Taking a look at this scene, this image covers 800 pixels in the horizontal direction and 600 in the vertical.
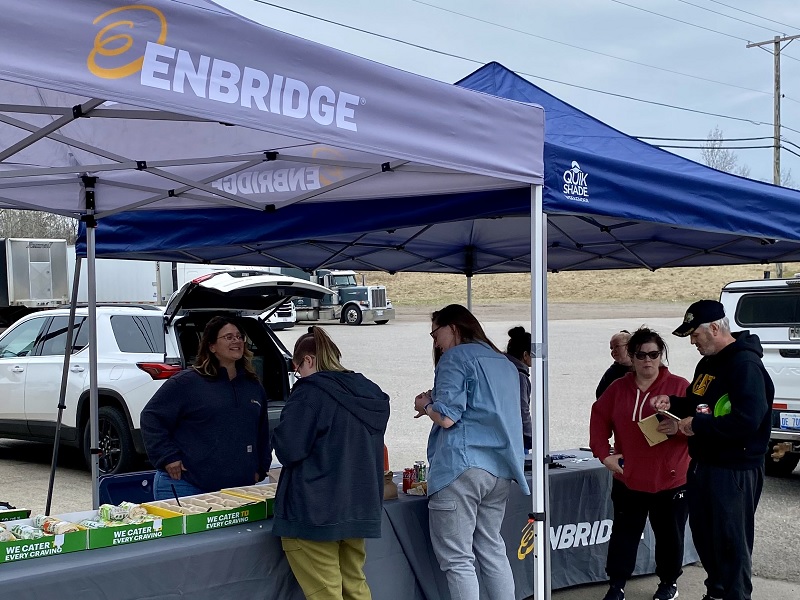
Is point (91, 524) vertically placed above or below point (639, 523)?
above

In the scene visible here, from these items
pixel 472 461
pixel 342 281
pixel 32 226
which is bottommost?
pixel 472 461

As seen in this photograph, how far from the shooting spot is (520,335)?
19.6ft

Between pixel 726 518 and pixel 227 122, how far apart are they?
332 cm

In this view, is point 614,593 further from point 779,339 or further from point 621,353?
point 779,339

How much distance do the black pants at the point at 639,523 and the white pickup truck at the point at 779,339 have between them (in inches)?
161

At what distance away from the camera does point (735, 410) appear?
4309 millimetres

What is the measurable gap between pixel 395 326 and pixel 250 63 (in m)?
30.0

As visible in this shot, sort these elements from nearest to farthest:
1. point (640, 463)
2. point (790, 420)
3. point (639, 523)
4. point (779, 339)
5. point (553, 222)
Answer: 1. point (640, 463)
2. point (639, 523)
3. point (553, 222)
4. point (790, 420)
5. point (779, 339)

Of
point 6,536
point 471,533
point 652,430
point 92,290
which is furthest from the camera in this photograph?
point 92,290

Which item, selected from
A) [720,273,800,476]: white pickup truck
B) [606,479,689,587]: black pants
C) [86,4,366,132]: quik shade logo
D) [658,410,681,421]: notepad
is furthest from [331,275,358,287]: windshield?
[86,4,366,132]: quik shade logo

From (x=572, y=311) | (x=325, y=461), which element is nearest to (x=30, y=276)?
(x=325, y=461)

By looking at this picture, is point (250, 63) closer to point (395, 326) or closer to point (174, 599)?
point (174, 599)

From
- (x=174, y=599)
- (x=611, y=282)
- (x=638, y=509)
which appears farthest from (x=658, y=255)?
(x=611, y=282)

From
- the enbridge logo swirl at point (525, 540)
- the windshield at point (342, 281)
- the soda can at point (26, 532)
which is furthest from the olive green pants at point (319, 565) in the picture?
the windshield at point (342, 281)
